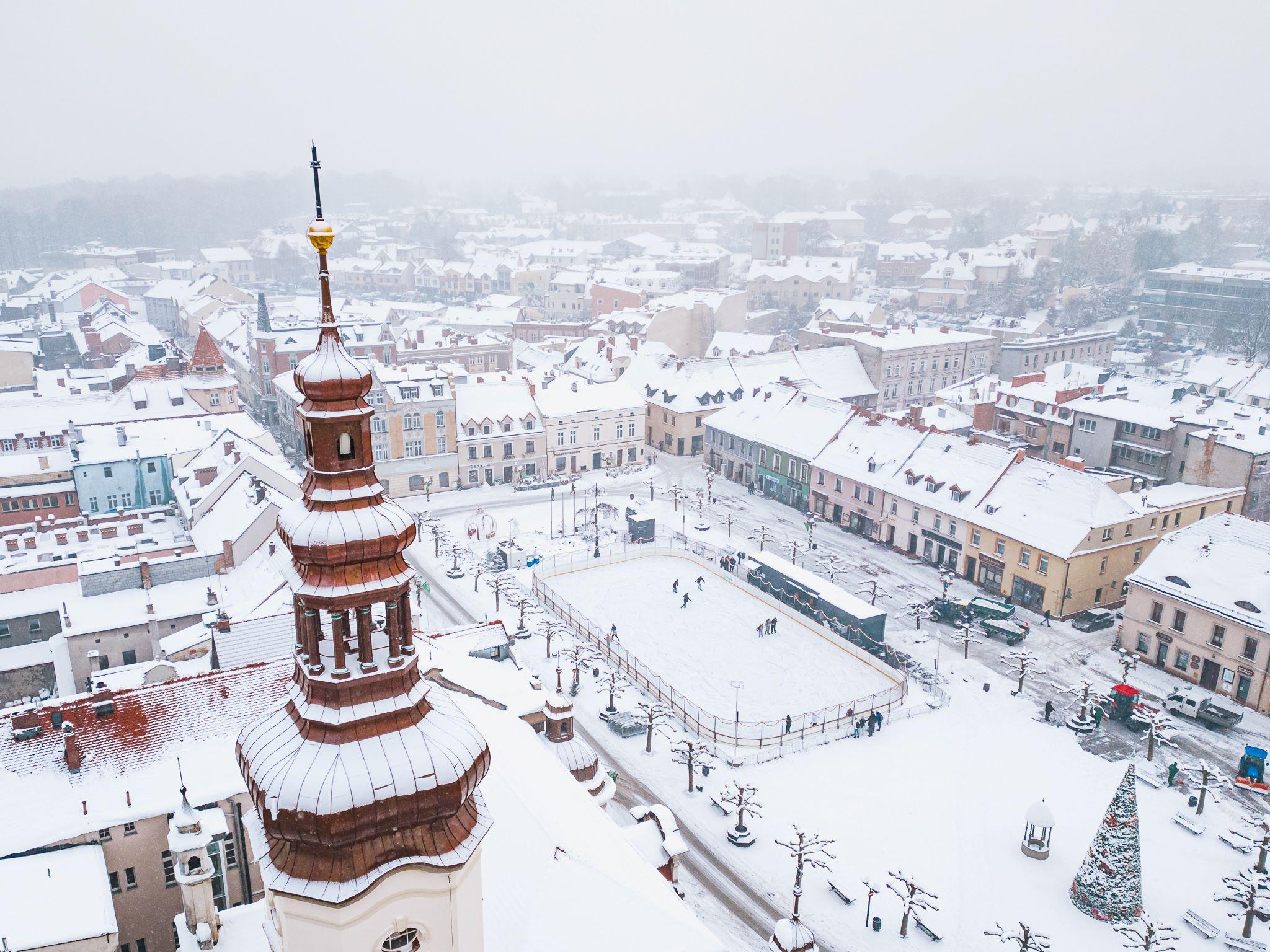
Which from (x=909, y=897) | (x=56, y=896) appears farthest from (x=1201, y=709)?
(x=56, y=896)

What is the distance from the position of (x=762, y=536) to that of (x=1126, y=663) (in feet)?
80.4

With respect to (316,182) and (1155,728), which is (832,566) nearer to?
(1155,728)

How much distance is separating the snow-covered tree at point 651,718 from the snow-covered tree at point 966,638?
17.0 metres

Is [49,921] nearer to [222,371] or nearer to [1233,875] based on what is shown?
[1233,875]

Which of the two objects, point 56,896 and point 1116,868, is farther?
point 1116,868

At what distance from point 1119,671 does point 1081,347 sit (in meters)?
69.1

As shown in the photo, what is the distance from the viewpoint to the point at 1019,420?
254 ft

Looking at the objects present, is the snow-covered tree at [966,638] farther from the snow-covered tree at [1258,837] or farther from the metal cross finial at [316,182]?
the metal cross finial at [316,182]

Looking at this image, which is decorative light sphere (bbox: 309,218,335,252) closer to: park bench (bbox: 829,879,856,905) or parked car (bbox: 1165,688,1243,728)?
park bench (bbox: 829,879,856,905)

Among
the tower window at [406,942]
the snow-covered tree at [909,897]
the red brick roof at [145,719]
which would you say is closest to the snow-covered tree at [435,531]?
the red brick roof at [145,719]

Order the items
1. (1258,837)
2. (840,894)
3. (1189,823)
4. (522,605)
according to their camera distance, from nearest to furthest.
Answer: (840,894)
(1258,837)
(1189,823)
(522,605)

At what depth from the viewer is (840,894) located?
102 feet

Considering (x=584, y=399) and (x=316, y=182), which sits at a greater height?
(x=316, y=182)

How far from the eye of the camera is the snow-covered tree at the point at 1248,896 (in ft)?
96.3
